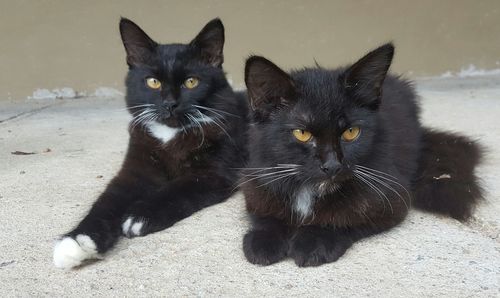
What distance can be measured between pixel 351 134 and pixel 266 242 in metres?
0.62

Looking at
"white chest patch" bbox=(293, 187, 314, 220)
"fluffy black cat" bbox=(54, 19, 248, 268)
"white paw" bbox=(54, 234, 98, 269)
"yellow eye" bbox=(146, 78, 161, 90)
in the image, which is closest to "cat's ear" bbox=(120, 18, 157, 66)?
"fluffy black cat" bbox=(54, 19, 248, 268)

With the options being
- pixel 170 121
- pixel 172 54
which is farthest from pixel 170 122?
pixel 172 54

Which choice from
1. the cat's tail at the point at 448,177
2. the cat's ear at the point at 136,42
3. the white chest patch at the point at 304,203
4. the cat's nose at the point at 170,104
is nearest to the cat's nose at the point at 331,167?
the white chest patch at the point at 304,203

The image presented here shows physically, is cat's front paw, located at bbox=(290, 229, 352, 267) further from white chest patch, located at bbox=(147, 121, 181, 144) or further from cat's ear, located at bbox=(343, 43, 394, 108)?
white chest patch, located at bbox=(147, 121, 181, 144)

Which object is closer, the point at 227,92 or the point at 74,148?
the point at 227,92

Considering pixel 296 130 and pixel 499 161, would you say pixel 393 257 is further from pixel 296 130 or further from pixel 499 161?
pixel 499 161

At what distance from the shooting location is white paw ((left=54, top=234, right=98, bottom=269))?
2.23m

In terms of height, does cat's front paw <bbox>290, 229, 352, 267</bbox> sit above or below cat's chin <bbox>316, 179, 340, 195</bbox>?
below

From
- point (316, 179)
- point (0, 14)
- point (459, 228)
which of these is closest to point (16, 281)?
point (316, 179)

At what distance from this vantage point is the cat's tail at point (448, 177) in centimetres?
261

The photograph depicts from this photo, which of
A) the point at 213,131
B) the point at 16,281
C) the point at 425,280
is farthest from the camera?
the point at 213,131

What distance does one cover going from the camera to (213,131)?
3164 mm

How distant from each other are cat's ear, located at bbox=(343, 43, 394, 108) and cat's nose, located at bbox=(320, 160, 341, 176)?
380mm

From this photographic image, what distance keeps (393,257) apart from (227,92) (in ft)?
5.31
